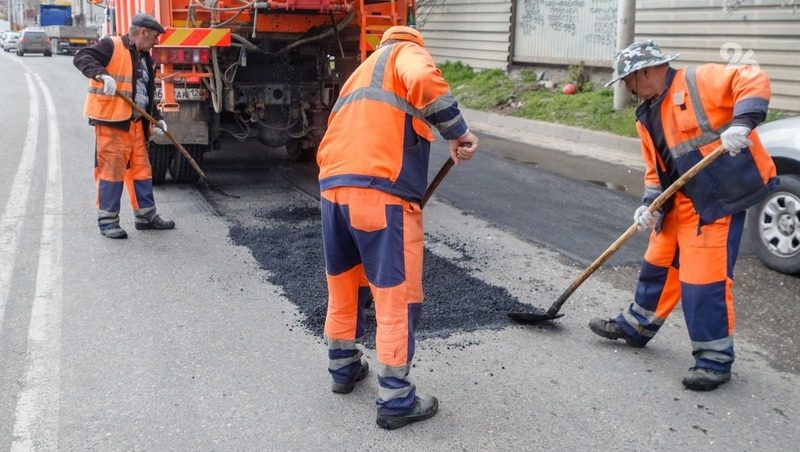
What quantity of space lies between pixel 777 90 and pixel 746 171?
864cm

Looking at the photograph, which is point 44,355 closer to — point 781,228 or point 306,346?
point 306,346

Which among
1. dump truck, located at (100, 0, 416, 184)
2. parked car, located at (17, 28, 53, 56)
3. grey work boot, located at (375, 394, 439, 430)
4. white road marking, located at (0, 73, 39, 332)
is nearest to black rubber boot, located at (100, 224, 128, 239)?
white road marking, located at (0, 73, 39, 332)

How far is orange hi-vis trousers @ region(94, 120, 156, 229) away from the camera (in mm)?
6547

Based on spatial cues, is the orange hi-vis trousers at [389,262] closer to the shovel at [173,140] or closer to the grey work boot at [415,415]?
the grey work boot at [415,415]

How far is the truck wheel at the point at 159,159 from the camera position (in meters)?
8.18

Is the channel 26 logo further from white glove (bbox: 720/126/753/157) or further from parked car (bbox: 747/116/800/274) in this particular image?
white glove (bbox: 720/126/753/157)

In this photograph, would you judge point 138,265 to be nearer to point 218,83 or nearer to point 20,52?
point 218,83

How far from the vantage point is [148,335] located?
14.8ft

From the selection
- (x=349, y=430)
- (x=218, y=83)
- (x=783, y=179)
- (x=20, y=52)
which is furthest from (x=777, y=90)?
(x=20, y=52)

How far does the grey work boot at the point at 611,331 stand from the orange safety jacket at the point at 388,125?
152cm

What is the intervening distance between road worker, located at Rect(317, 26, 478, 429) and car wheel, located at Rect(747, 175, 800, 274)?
325cm

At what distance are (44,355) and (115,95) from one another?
9.22 feet

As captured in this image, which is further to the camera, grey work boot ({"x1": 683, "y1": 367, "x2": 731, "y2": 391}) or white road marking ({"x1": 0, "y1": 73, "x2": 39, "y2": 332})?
white road marking ({"x1": 0, "y1": 73, "x2": 39, "y2": 332})

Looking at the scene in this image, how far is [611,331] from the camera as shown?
4453mm
